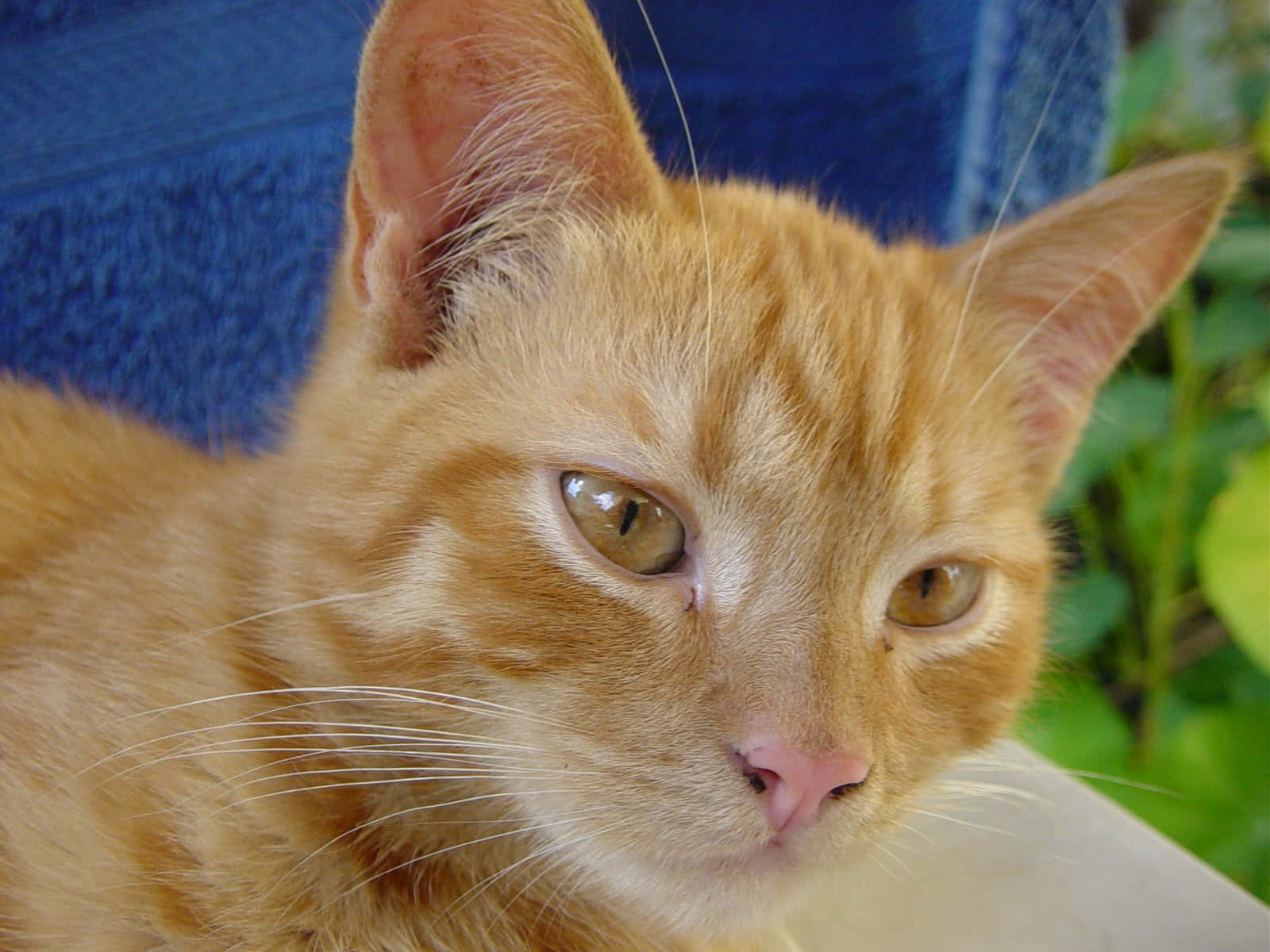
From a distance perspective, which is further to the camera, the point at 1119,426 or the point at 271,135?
the point at 1119,426

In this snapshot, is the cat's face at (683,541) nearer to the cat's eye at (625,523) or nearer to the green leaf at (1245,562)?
the cat's eye at (625,523)

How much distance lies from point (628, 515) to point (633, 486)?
0.08ft

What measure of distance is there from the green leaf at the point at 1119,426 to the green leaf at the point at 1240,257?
23cm

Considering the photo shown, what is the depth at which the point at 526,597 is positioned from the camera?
0.76 metres

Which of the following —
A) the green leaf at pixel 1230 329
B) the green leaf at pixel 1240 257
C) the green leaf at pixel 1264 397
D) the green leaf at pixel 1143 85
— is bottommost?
the green leaf at pixel 1264 397

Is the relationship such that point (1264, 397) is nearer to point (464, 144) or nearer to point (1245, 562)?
point (1245, 562)

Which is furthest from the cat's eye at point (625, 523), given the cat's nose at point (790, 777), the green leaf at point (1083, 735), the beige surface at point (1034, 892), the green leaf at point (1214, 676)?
the green leaf at point (1214, 676)

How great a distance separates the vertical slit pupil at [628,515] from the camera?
2.62ft

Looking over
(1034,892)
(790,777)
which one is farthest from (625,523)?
(1034,892)

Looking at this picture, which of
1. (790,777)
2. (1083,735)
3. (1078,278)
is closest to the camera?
(790,777)

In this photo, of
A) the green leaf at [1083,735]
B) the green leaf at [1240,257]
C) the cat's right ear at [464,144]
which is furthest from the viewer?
the green leaf at [1240,257]

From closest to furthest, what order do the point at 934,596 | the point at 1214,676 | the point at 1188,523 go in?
the point at 934,596 → the point at 1188,523 → the point at 1214,676

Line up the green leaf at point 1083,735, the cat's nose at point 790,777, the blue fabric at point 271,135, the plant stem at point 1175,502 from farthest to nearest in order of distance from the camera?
the plant stem at point 1175,502 → the green leaf at point 1083,735 → the blue fabric at point 271,135 → the cat's nose at point 790,777

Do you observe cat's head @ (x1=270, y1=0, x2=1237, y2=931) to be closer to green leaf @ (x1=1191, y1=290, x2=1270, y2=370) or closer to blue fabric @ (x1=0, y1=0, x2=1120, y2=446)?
blue fabric @ (x1=0, y1=0, x2=1120, y2=446)
